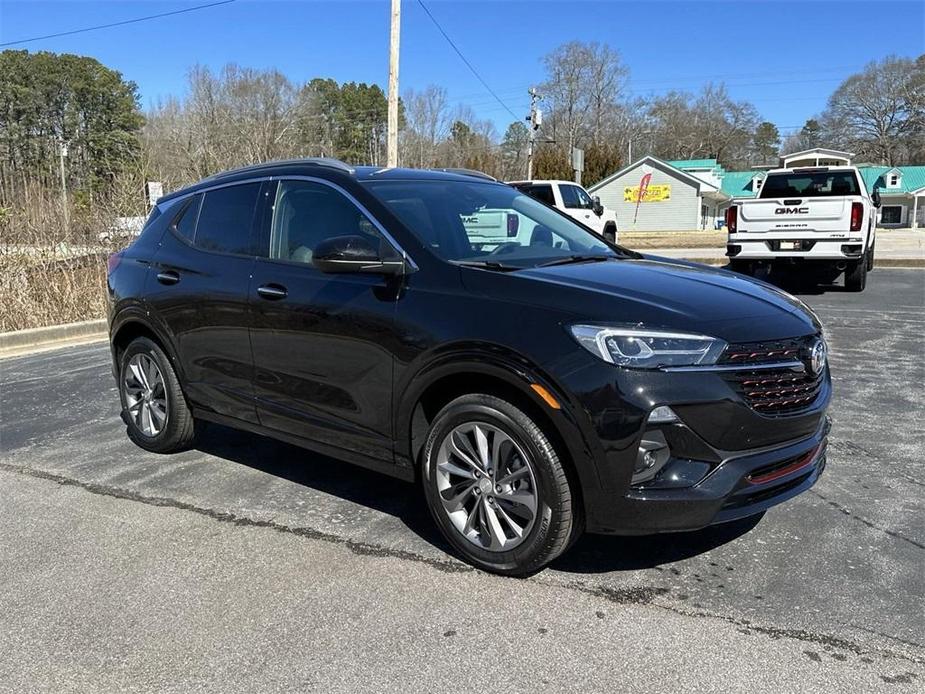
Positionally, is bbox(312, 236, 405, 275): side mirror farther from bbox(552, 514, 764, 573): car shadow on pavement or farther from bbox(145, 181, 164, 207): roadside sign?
bbox(145, 181, 164, 207): roadside sign

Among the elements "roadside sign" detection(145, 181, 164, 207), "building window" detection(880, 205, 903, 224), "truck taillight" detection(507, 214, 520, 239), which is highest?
"building window" detection(880, 205, 903, 224)

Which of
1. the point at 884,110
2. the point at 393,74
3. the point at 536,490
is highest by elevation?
the point at 884,110

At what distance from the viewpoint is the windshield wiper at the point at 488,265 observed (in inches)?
138

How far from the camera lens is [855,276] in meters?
13.0

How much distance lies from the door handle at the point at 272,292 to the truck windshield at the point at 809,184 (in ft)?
38.5

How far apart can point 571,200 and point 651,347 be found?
16.4 metres

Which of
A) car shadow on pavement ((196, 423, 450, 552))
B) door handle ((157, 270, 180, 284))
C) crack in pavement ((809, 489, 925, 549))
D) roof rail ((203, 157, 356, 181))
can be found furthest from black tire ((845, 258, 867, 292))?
door handle ((157, 270, 180, 284))

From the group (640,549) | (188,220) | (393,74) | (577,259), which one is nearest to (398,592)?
(640,549)

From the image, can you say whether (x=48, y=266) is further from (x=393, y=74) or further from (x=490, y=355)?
(x=490, y=355)

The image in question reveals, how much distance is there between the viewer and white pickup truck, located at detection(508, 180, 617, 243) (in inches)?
715

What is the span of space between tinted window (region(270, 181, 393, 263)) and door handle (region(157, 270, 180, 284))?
2.95 feet

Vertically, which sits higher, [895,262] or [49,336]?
[895,262]

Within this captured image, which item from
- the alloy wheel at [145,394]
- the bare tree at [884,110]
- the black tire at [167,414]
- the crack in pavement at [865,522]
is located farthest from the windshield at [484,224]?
the bare tree at [884,110]

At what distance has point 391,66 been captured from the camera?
18203 mm
